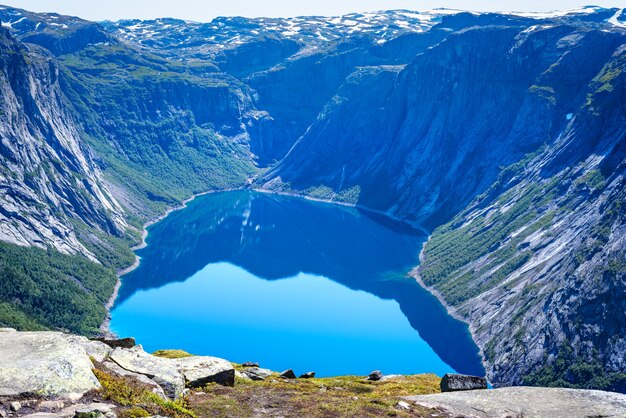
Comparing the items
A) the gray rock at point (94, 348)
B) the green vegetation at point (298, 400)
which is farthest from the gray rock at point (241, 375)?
the gray rock at point (94, 348)

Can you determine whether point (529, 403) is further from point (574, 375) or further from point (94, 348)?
point (574, 375)

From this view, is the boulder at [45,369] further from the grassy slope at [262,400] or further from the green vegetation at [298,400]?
the green vegetation at [298,400]

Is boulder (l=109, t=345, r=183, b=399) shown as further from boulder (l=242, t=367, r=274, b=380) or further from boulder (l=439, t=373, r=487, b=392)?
boulder (l=439, t=373, r=487, b=392)

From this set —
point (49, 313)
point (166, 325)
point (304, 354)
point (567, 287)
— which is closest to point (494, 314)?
point (567, 287)

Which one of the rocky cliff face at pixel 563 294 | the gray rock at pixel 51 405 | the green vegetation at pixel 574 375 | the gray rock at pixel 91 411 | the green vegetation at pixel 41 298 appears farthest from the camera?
the green vegetation at pixel 41 298

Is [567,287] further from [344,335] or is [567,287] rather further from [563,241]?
[344,335]

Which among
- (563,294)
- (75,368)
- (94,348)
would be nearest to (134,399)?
(75,368)

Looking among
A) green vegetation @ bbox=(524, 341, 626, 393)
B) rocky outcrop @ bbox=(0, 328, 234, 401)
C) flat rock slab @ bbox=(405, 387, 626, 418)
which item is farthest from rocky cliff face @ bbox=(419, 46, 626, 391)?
rocky outcrop @ bbox=(0, 328, 234, 401)
